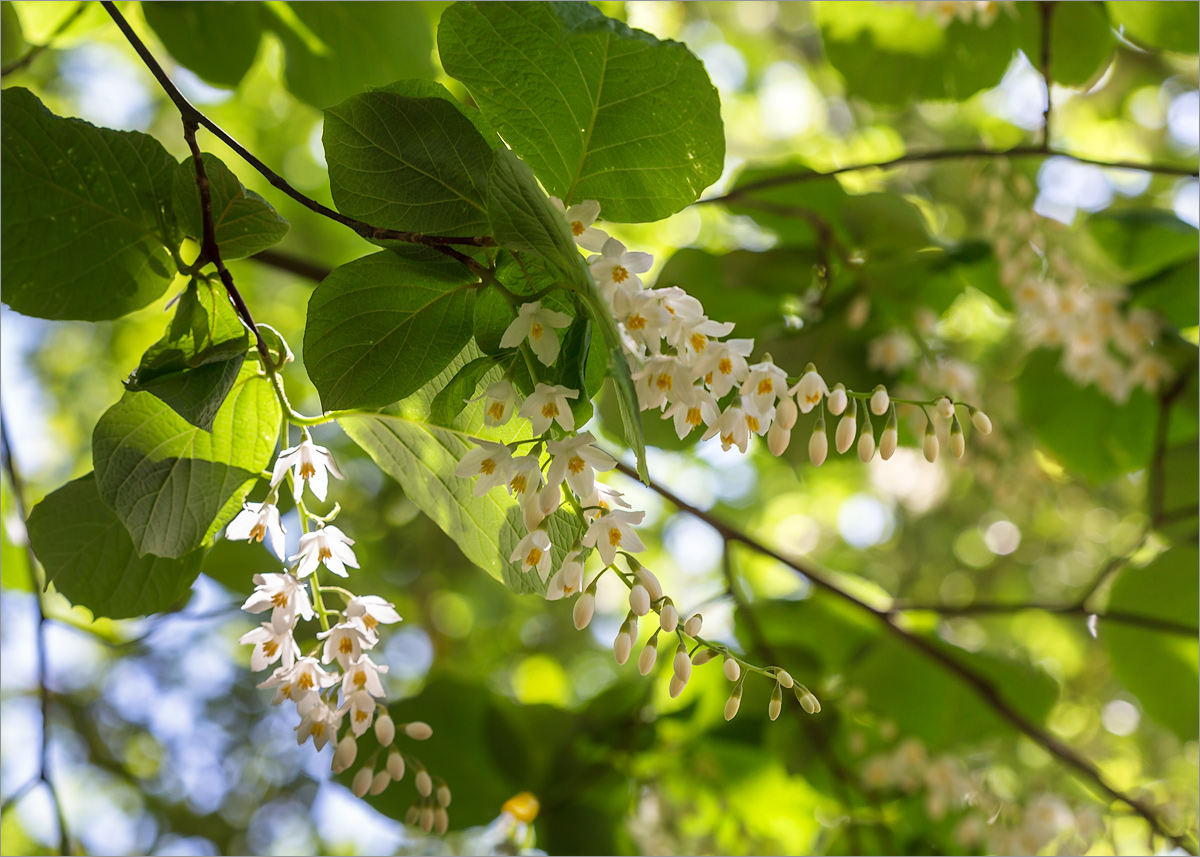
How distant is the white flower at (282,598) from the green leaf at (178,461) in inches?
3.0

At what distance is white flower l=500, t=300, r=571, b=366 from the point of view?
0.58 metres

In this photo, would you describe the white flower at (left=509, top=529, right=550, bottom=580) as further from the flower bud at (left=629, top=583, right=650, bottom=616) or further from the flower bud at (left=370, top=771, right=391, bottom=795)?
the flower bud at (left=370, top=771, right=391, bottom=795)

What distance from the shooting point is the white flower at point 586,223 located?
0.64 metres

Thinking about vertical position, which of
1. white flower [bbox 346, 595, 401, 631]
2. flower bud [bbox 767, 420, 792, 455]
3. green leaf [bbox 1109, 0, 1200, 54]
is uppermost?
green leaf [bbox 1109, 0, 1200, 54]

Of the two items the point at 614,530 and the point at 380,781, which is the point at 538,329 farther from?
the point at 380,781

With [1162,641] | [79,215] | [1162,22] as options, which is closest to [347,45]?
[79,215]

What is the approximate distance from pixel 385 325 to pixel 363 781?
50 centimetres

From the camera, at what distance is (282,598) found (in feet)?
2.32

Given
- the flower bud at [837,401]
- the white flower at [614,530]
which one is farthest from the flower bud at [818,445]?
the white flower at [614,530]

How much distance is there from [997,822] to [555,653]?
2084 mm

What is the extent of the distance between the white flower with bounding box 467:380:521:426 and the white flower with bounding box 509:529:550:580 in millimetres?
100

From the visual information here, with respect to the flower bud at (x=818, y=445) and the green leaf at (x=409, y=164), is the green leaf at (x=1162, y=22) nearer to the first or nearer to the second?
the flower bud at (x=818, y=445)

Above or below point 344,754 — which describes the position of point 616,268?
above

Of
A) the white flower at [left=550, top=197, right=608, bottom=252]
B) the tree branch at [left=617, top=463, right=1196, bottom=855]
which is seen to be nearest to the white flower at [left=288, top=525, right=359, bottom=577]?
the white flower at [left=550, top=197, right=608, bottom=252]
